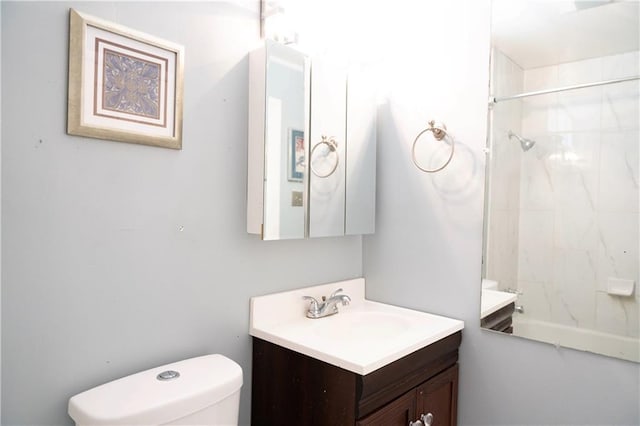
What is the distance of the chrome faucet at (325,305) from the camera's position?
1708 mm

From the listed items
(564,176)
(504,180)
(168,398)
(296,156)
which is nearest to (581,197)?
(564,176)

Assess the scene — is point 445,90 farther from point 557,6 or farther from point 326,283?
point 326,283

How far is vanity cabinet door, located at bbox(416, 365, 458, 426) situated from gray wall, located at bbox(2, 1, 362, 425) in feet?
2.14

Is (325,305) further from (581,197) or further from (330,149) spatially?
(581,197)

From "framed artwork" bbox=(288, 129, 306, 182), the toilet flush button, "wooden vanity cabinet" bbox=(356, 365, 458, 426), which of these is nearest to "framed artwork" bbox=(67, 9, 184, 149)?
"framed artwork" bbox=(288, 129, 306, 182)

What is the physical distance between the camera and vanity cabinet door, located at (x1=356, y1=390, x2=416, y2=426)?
49.9 inches

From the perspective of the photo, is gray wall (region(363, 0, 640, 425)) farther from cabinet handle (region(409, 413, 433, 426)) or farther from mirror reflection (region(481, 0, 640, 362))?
cabinet handle (region(409, 413, 433, 426))

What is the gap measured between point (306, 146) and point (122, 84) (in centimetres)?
64

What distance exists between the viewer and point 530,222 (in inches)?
59.9

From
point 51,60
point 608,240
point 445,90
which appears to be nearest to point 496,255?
point 608,240

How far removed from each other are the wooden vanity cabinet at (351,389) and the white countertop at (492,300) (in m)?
0.14

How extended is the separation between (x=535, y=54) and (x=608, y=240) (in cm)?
70

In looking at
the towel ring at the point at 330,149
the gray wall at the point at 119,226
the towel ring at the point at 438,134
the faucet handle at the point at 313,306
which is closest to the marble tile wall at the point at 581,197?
the towel ring at the point at 438,134

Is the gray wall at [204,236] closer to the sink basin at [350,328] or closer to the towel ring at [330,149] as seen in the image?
the sink basin at [350,328]
